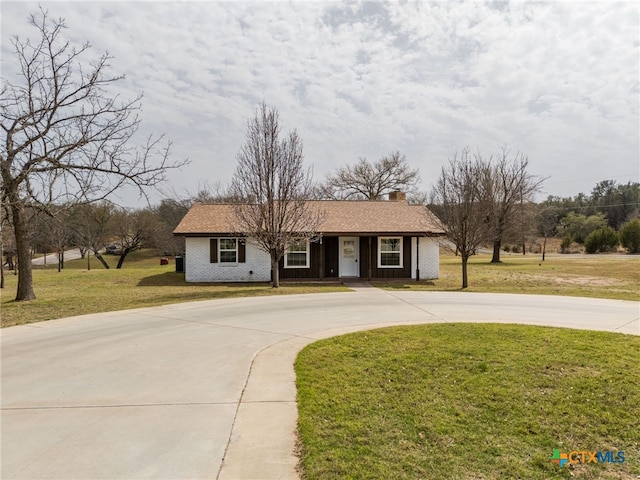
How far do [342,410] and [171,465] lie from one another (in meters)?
1.83

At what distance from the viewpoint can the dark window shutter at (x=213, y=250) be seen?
21.0m

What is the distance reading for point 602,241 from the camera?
4703cm

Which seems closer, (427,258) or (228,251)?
(228,251)

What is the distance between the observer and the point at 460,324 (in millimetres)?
8969

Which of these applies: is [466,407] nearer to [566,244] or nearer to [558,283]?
[558,283]

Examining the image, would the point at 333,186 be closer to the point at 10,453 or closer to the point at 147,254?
the point at 147,254

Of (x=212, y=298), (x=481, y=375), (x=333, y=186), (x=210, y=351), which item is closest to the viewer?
(x=481, y=375)

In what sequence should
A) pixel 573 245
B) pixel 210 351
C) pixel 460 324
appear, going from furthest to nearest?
1. pixel 573 245
2. pixel 460 324
3. pixel 210 351

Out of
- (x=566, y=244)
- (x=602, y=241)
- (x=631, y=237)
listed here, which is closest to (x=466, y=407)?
(x=631, y=237)

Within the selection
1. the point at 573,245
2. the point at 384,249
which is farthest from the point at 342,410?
the point at 573,245

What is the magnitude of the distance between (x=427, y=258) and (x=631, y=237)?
3467 cm

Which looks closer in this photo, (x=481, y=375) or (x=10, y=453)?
(x=10, y=453)

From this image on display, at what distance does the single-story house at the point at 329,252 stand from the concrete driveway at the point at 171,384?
30.5 feet

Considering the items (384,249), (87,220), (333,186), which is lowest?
(384,249)
